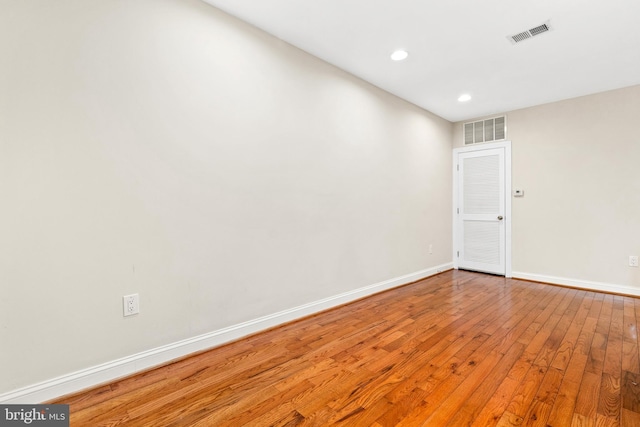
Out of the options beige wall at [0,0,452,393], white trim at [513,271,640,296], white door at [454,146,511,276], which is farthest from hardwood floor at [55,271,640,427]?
white door at [454,146,511,276]

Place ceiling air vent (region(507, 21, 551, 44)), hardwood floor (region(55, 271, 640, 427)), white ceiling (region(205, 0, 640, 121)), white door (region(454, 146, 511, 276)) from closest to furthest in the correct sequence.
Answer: hardwood floor (region(55, 271, 640, 427))
white ceiling (region(205, 0, 640, 121))
ceiling air vent (region(507, 21, 551, 44))
white door (region(454, 146, 511, 276))

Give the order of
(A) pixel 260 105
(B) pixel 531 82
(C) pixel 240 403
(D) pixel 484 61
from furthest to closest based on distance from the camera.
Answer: (B) pixel 531 82 < (D) pixel 484 61 < (A) pixel 260 105 < (C) pixel 240 403

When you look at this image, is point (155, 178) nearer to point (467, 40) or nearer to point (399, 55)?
point (399, 55)

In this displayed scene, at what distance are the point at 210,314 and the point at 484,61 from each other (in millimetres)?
3555

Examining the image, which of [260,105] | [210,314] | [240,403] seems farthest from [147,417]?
[260,105]

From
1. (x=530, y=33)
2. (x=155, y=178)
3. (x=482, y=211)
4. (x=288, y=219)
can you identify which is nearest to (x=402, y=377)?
(x=288, y=219)

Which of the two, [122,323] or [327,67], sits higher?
[327,67]

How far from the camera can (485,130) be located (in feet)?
15.4

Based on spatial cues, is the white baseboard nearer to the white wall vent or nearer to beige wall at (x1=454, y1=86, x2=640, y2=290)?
beige wall at (x1=454, y1=86, x2=640, y2=290)

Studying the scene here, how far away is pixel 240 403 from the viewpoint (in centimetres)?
156

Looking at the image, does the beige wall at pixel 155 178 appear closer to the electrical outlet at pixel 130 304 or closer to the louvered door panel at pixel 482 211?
the electrical outlet at pixel 130 304

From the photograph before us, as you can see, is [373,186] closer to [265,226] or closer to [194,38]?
[265,226]

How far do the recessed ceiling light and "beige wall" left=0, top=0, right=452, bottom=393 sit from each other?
0.58 m

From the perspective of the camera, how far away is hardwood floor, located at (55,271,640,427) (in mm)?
1464
